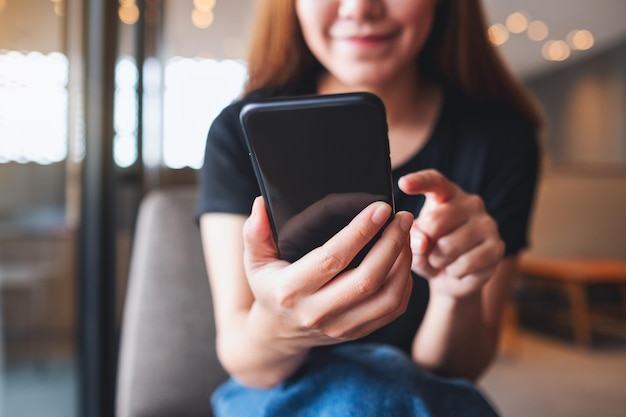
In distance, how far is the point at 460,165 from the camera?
40 cm

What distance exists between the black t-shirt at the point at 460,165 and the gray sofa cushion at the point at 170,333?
0.55ft

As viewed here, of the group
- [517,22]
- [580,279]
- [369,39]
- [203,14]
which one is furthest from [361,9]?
[517,22]

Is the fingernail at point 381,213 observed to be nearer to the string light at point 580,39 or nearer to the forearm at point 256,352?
the forearm at point 256,352

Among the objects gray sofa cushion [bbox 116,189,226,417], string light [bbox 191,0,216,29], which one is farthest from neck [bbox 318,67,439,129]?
string light [bbox 191,0,216,29]

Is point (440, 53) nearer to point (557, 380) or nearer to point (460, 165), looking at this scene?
point (460, 165)

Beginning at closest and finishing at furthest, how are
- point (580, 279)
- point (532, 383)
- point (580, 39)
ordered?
point (532, 383) → point (580, 279) → point (580, 39)

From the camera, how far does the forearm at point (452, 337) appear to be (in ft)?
1.20

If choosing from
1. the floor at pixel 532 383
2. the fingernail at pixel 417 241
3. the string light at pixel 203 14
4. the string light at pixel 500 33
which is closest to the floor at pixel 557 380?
the floor at pixel 532 383

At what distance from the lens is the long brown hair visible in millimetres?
328

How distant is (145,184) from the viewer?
47.8 inches

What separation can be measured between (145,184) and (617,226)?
258 centimetres

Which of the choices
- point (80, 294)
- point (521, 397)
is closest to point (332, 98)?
point (80, 294)

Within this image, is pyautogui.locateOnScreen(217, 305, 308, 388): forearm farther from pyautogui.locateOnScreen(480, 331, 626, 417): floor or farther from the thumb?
pyautogui.locateOnScreen(480, 331, 626, 417): floor

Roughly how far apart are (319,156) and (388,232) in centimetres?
4
